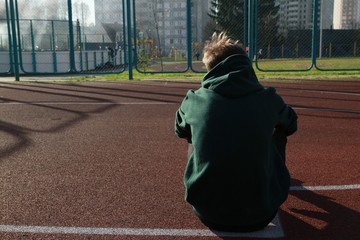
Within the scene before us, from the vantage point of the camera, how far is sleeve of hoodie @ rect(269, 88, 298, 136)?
2.83 metres

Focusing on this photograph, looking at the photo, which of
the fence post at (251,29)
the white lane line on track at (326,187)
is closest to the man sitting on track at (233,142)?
the white lane line on track at (326,187)

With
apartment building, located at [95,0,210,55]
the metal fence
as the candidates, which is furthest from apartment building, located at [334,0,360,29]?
apartment building, located at [95,0,210,55]

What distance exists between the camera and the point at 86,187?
13.0 feet

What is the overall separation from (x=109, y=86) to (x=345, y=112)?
277 inches

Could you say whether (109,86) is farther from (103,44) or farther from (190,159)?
(103,44)

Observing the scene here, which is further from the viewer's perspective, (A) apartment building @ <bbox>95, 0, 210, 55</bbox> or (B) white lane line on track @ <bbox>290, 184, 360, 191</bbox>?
(A) apartment building @ <bbox>95, 0, 210, 55</bbox>

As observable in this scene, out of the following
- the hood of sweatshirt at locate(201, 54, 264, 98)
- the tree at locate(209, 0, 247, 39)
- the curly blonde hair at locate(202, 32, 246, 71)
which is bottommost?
the hood of sweatshirt at locate(201, 54, 264, 98)

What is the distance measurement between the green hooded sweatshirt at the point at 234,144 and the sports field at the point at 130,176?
255 mm

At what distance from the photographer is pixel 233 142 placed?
2711 mm

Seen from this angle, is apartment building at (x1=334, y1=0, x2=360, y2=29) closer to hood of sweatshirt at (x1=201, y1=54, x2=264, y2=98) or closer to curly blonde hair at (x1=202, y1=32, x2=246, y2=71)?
curly blonde hair at (x1=202, y1=32, x2=246, y2=71)

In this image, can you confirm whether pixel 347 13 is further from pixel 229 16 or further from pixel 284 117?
pixel 284 117

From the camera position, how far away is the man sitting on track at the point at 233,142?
2701mm

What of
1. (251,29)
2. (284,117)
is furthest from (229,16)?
(284,117)

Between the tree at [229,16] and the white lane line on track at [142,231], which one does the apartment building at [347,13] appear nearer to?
the tree at [229,16]
